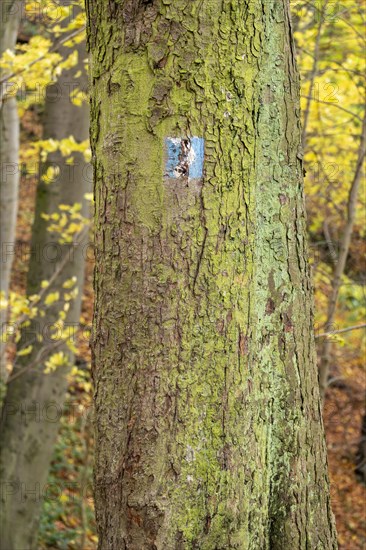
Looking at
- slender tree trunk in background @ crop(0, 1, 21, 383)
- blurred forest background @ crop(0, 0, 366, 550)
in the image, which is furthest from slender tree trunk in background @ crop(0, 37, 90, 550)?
slender tree trunk in background @ crop(0, 1, 21, 383)

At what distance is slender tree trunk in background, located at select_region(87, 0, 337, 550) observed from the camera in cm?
172

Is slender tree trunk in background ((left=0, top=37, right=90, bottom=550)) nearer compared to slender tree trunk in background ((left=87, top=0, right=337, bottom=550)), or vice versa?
slender tree trunk in background ((left=87, top=0, right=337, bottom=550))

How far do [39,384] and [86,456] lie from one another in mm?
874

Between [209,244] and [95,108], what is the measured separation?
525mm

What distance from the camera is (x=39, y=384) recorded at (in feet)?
21.0

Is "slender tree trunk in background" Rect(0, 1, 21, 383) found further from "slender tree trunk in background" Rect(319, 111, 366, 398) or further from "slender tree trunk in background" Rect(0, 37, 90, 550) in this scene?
"slender tree trunk in background" Rect(319, 111, 366, 398)

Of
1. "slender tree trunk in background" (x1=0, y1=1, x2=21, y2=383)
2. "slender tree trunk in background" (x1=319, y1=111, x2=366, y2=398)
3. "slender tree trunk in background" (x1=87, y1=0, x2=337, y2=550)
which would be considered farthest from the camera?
"slender tree trunk in background" (x1=0, y1=1, x2=21, y2=383)

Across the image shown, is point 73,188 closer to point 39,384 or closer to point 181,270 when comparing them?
point 39,384

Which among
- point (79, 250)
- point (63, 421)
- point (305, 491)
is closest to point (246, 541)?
point (305, 491)

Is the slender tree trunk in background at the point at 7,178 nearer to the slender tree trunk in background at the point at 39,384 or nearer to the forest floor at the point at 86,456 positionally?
the slender tree trunk in background at the point at 39,384

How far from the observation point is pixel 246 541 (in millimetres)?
1807

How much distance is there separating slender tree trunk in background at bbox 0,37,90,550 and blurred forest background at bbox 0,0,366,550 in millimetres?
15

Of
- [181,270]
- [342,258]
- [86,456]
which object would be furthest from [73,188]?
[181,270]

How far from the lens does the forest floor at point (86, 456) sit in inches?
284
